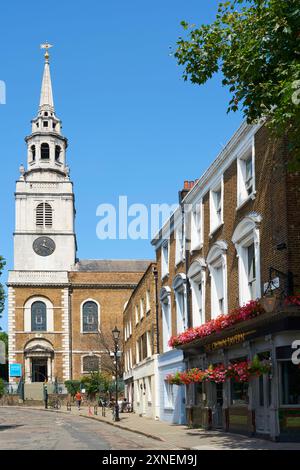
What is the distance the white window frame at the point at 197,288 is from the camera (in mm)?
27750

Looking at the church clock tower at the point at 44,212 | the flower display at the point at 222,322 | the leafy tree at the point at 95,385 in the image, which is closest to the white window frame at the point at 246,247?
the flower display at the point at 222,322

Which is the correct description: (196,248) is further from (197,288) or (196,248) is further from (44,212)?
(44,212)

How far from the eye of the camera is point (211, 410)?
25750mm

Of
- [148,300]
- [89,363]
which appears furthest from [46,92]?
[148,300]

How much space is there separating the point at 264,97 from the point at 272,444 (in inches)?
337

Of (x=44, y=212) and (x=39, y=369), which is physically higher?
(x=44, y=212)

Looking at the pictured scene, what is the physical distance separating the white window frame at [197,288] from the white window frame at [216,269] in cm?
91

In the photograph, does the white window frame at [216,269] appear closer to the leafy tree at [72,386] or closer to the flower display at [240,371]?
the flower display at [240,371]

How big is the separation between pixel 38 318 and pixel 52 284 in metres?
3.69

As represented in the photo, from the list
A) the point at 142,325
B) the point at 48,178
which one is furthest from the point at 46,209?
the point at 142,325

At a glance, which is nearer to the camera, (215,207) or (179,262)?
(215,207)

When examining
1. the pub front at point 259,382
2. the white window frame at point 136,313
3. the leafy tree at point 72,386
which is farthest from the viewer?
the leafy tree at point 72,386

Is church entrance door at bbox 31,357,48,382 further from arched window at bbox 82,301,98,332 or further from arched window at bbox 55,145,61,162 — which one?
arched window at bbox 55,145,61,162

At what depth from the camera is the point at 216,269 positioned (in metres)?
26.6
